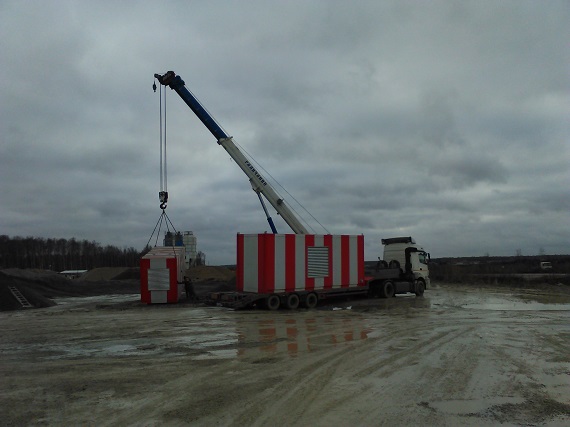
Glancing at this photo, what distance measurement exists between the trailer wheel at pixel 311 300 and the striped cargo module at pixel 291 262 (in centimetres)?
35

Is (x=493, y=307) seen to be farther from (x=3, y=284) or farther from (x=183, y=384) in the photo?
(x=3, y=284)

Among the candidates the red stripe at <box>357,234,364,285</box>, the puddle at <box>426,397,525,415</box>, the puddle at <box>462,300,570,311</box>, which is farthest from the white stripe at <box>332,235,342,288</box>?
the puddle at <box>426,397,525,415</box>

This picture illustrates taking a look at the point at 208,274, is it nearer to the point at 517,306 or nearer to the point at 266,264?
the point at 266,264

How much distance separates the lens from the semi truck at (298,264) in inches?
917

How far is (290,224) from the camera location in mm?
28219

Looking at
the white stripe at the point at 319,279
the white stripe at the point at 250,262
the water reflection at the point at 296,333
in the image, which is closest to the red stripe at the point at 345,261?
the white stripe at the point at 319,279

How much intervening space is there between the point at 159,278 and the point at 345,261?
34.3ft

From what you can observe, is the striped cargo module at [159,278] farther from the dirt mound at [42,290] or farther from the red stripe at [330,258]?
the red stripe at [330,258]

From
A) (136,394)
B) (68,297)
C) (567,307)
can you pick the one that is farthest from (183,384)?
(68,297)

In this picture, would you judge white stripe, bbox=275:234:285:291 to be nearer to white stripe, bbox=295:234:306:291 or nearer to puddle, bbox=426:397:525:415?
white stripe, bbox=295:234:306:291

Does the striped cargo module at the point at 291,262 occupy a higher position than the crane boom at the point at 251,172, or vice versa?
the crane boom at the point at 251,172

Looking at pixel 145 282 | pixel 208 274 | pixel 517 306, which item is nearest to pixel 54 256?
pixel 208 274

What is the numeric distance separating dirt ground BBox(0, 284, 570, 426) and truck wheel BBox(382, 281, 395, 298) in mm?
10307

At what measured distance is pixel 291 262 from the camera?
23.7 metres
